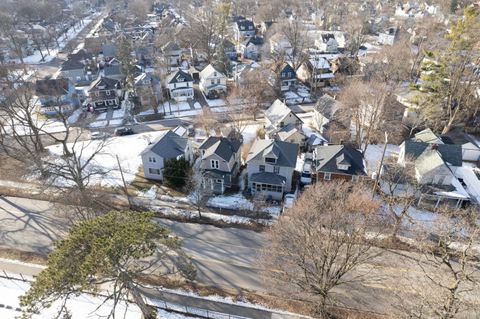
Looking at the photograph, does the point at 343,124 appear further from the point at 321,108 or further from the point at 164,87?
the point at 164,87

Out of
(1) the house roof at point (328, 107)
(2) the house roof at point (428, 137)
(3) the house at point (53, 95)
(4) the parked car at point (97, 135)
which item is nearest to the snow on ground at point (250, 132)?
(1) the house roof at point (328, 107)

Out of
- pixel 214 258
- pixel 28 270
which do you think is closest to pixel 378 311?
pixel 214 258

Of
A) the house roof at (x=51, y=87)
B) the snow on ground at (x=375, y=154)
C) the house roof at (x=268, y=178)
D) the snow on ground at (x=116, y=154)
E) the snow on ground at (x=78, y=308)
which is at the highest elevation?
the house roof at (x=51, y=87)

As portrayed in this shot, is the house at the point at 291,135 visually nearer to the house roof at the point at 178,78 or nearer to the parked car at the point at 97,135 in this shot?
the house roof at the point at 178,78

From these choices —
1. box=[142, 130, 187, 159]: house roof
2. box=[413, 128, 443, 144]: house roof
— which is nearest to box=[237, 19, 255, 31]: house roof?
box=[142, 130, 187, 159]: house roof

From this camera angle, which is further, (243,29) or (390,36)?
(243,29)

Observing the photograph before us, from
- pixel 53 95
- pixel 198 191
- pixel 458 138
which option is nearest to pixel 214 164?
pixel 198 191

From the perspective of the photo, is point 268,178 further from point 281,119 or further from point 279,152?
point 281,119
